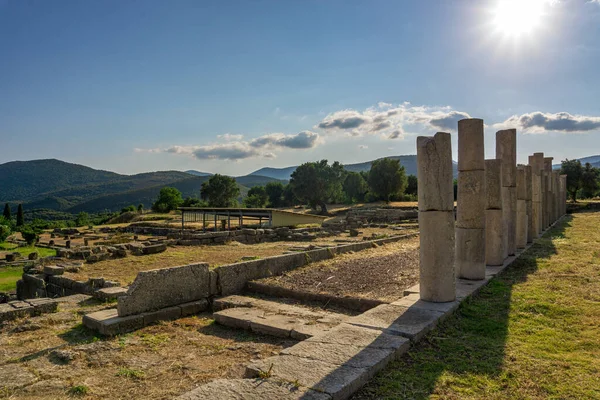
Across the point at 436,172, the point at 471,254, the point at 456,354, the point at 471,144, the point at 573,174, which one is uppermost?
the point at 573,174

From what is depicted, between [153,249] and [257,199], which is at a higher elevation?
[257,199]

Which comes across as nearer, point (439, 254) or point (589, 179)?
point (439, 254)

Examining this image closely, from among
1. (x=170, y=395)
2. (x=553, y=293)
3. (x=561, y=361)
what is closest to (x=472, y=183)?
(x=553, y=293)

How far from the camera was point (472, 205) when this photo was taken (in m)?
8.41

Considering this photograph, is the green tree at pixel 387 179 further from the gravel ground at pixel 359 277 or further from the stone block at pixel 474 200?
the stone block at pixel 474 200

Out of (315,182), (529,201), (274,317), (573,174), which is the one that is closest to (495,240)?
(529,201)

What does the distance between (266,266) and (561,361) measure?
6.65 m

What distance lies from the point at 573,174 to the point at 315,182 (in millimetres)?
29317

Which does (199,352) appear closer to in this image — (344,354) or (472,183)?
(344,354)

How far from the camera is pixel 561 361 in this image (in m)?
4.40

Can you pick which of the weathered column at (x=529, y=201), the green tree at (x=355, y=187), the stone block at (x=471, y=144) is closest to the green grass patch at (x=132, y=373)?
the stone block at (x=471, y=144)

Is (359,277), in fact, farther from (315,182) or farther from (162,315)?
(315,182)

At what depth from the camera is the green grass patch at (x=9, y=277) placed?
16.4 metres

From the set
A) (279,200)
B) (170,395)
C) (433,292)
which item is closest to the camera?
(170,395)
